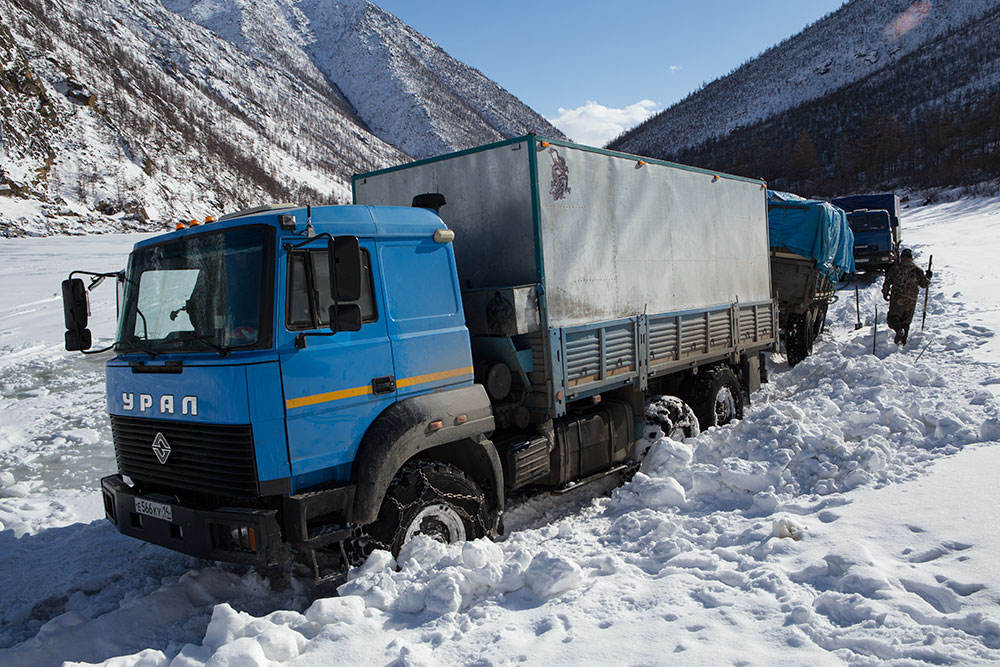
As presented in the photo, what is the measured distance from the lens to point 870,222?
22312mm

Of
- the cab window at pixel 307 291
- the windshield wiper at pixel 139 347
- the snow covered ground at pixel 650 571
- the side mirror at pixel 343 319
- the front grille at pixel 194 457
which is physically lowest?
the snow covered ground at pixel 650 571

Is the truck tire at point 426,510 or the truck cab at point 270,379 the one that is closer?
the truck cab at point 270,379

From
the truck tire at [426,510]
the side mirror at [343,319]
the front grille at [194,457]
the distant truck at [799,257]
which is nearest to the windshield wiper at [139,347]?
the front grille at [194,457]

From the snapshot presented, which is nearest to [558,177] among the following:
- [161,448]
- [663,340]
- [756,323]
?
[663,340]

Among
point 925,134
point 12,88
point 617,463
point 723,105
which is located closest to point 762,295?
point 617,463

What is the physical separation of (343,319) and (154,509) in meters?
1.72

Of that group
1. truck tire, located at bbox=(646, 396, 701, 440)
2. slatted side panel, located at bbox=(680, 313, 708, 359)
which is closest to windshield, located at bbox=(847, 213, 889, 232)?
slatted side panel, located at bbox=(680, 313, 708, 359)

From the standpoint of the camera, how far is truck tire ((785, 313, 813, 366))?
13180 millimetres

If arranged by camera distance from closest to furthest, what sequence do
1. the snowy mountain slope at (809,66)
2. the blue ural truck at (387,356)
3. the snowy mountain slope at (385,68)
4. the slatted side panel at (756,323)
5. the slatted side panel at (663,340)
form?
the blue ural truck at (387,356) < the slatted side panel at (663,340) < the slatted side panel at (756,323) < the snowy mountain slope at (809,66) < the snowy mountain slope at (385,68)

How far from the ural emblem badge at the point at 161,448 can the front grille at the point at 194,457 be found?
0.02 metres

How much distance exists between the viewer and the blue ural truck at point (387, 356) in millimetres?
4117

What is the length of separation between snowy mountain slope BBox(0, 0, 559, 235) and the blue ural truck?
31.0 metres

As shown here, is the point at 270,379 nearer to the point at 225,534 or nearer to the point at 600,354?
Result: the point at 225,534

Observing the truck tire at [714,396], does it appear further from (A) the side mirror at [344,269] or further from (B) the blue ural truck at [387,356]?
(A) the side mirror at [344,269]
